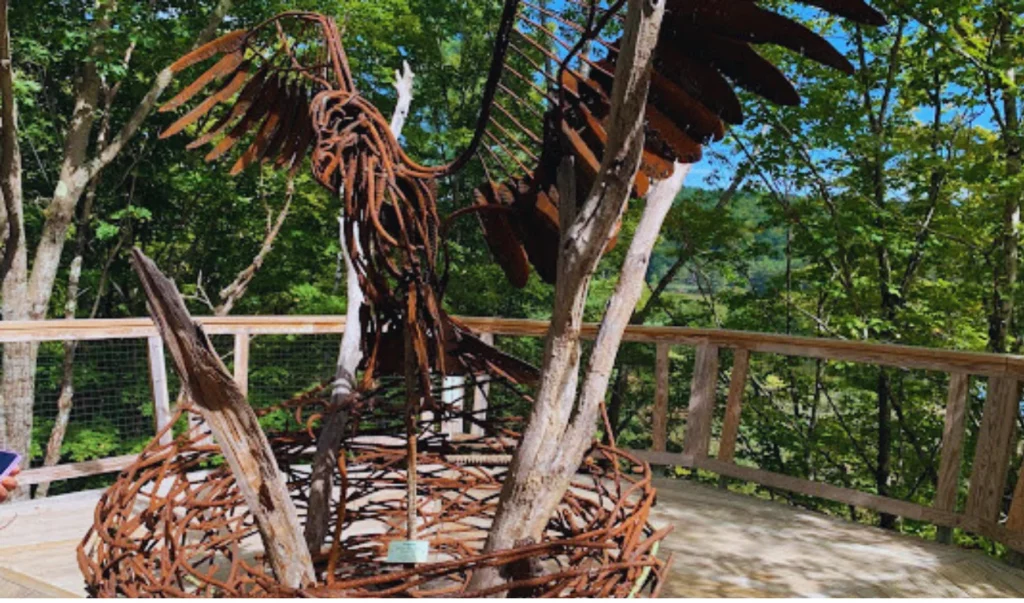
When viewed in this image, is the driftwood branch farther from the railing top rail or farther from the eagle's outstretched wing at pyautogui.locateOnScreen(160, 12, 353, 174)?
the railing top rail

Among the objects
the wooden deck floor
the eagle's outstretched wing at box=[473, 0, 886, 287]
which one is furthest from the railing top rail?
the eagle's outstretched wing at box=[473, 0, 886, 287]

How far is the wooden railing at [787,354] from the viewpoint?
286cm

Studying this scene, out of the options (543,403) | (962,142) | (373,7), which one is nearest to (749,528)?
(543,403)

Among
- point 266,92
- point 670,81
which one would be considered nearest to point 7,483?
point 266,92

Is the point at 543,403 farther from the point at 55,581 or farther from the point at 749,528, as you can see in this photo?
the point at 749,528

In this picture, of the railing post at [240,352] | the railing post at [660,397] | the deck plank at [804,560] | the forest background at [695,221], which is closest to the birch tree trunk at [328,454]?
the deck plank at [804,560]

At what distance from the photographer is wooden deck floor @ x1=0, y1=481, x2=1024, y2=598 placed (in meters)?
2.45

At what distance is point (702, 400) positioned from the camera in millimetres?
3691

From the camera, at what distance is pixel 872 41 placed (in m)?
6.15

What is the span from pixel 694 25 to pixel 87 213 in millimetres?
7692

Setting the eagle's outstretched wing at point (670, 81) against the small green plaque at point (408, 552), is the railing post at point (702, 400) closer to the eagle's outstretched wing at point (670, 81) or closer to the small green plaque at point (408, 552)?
the eagle's outstretched wing at point (670, 81)

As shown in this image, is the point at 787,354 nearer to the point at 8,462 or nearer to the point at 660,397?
the point at 660,397

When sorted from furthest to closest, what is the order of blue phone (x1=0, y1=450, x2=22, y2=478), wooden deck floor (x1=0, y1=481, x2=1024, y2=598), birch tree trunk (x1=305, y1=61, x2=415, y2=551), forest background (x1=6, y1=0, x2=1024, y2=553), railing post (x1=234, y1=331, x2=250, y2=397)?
1. forest background (x1=6, y1=0, x2=1024, y2=553)
2. railing post (x1=234, y1=331, x2=250, y2=397)
3. wooden deck floor (x1=0, y1=481, x2=1024, y2=598)
4. birch tree trunk (x1=305, y1=61, x2=415, y2=551)
5. blue phone (x1=0, y1=450, x2=22, y2=478)

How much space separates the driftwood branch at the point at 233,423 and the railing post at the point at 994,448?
2.60 m
